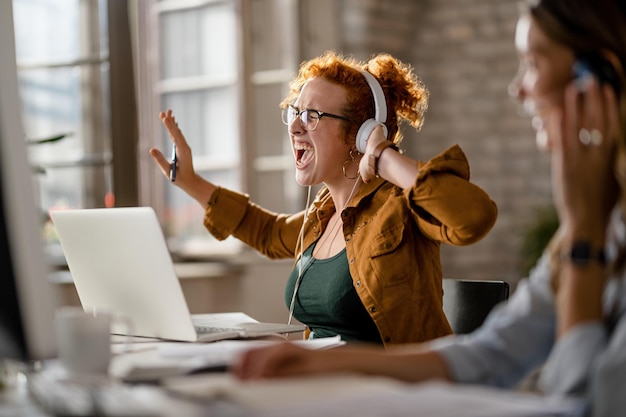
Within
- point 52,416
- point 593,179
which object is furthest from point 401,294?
point 52,416

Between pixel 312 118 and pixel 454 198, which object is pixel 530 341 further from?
pixel 312 118

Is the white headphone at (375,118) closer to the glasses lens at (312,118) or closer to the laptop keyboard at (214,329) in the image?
the glasses lens at (312,118)

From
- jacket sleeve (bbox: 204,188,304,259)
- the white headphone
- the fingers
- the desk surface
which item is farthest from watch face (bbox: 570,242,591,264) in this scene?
jacket sleeve (bbox: 204,188,304,259)

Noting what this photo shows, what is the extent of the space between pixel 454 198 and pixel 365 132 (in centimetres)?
41

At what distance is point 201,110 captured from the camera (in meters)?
4.19

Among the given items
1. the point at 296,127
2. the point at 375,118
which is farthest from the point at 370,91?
the point at 296,127

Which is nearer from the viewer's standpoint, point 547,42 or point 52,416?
point 52,416

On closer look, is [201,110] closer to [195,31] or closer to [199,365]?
[195,31]

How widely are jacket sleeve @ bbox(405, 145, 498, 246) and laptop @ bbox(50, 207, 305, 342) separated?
1.19 ft

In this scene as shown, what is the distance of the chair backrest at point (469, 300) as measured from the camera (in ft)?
5.98

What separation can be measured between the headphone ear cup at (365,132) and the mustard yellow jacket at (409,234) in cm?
10

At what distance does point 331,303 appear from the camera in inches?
77.0

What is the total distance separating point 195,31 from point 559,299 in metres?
3.40

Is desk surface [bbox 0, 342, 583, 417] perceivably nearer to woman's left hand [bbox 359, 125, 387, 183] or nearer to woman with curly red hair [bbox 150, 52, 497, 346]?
woman with curly red hair [bbox 150, 52, 497, 346]
